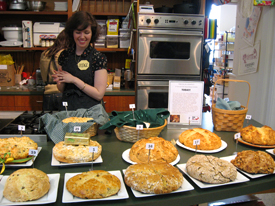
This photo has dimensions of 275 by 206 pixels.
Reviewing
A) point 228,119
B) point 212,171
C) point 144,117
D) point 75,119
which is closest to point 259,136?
point 228,119

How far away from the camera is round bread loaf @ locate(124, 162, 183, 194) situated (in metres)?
0.84

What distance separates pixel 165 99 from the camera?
3217mm

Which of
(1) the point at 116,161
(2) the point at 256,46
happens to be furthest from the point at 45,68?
(2) the point at 256,46

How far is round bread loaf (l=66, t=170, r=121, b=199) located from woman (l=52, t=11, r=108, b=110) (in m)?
1.00

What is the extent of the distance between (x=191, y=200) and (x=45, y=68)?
235 centimetres

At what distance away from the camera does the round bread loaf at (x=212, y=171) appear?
92 cm

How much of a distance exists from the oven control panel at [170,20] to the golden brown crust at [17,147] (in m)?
2.32

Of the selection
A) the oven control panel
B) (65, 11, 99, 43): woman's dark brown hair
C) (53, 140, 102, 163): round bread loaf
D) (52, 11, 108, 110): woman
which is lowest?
(53, 140, 102, 163): round bread loaf

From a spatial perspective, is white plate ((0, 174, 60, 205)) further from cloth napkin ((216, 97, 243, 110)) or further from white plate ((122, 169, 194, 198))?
cloth napkin ((216, 97, 243, 110))

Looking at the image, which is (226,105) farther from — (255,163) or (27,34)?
(27,34)

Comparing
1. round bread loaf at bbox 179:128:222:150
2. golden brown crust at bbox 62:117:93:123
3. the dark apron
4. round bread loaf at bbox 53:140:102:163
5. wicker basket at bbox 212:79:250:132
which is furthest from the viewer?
the dark apron

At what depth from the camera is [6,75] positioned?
3486 millimetres

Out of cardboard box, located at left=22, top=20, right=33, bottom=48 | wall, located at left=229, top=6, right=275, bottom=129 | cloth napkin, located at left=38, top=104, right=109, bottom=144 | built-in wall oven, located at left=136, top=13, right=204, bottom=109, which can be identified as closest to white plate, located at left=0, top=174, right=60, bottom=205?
cloth napkin, located at left=38, top=104, right=109, bottom=144

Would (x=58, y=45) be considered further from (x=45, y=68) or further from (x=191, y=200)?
(x=191, y=200)
